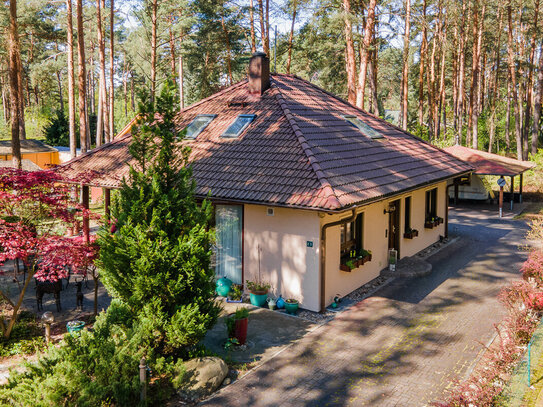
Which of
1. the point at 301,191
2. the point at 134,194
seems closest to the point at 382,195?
the point at 301,191

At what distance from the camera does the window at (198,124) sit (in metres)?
15.8

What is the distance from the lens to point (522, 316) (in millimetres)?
9664

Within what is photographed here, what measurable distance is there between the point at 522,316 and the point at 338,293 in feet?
14.6

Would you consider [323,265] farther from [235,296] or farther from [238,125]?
[238,125]

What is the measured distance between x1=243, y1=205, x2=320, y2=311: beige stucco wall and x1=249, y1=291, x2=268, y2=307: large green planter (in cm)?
41

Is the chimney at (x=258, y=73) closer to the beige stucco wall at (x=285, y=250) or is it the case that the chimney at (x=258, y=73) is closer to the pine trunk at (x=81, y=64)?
the beige stucco wall at (x=285, y=250)

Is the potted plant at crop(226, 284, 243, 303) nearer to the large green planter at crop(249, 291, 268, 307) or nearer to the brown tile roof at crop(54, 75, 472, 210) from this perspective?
the large green planter at crop(249, 291, 268, 307)

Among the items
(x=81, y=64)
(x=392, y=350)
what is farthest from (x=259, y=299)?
(x=81, y=64)

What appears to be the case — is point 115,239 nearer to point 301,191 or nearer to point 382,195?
point 301,191

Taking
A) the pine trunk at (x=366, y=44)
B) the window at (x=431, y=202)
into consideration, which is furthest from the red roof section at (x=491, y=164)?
the pine trunk at (x=366, y=44)

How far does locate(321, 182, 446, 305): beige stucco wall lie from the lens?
40.3ft

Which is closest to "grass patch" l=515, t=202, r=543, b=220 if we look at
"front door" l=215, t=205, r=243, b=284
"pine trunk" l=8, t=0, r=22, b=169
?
"front door" l=215, t=205, r=243, b=284

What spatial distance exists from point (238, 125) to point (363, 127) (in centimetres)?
465

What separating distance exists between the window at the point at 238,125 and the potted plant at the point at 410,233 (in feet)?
21.4
